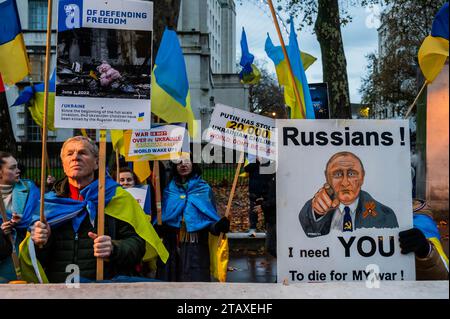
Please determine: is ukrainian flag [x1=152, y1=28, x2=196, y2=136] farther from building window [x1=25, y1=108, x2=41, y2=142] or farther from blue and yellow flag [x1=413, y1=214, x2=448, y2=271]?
building window [x1=25, y1=108, x2=41, y2=142]

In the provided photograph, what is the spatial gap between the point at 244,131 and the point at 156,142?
3.20 feet

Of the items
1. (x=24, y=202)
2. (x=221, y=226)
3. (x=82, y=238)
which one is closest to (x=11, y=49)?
(x=24, y=202)

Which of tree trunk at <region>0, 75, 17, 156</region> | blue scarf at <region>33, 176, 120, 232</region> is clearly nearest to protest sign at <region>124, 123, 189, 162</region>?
blue scarf at <region>33, 176, 120, 232</region>

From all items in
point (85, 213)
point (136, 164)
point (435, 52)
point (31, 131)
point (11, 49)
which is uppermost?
point (31, 131)

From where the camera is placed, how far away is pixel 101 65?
12.1ft

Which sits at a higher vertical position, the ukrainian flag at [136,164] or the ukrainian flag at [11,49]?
the ukrainian flag at [11,49]

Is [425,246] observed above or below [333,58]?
below

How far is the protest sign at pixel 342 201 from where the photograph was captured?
136 inches

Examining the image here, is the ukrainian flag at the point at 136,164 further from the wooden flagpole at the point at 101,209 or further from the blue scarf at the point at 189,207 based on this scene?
the wooden flagpole at the point at 101,209

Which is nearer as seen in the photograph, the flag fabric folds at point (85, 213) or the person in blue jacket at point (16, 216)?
the flag fabric folds at point (85, 213)

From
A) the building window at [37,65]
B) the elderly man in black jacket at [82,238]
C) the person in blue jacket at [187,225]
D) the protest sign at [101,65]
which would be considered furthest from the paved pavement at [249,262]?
the building window at [37,65]

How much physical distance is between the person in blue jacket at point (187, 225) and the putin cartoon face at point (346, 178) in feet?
7.37

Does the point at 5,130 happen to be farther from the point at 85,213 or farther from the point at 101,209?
the point at 101,209

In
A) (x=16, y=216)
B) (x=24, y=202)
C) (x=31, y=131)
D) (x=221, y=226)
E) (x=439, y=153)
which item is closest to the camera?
(x=439, y=153)
